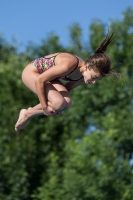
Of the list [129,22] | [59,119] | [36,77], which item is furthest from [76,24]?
[36,77]

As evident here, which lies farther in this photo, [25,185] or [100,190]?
[25,185]

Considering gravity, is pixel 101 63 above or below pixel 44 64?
below

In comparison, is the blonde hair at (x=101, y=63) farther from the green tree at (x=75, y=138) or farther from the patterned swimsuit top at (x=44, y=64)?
the green tree at (x=75, y=138)

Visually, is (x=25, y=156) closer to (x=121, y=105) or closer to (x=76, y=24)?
(x=121, y=105)

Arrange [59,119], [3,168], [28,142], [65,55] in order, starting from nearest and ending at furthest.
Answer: [65,55]
[3,168]
[28,142]
[59,119]

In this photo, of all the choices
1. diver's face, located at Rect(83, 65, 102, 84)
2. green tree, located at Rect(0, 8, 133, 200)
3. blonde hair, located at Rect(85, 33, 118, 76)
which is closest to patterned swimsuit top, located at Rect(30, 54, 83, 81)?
diver's face, located at Rect(83, 65, 102, 84)

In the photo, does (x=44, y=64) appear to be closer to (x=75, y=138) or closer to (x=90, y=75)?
(x=90, y=75)

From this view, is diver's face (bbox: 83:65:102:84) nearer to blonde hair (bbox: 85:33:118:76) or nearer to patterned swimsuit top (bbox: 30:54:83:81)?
blonde hair (bbox: 85:33:118:76)

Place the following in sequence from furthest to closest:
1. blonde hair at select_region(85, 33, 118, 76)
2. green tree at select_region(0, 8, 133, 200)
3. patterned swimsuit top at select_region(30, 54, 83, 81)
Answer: green tree at select_region(0, 8, 133, 200)
patterned swimsuit top at select_region(30, 54, 83, 81)
blonde hair at select_region(85, 33, 118, 76)

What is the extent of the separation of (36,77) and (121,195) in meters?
12.4

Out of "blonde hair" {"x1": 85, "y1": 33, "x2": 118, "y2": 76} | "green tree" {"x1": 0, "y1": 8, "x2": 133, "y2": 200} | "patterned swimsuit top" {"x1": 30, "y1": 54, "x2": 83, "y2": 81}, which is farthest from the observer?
"green tree" {"x1": 0, "y1": 8, "x2": 133, "y2": 200}

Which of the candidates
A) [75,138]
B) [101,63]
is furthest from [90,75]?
[75,138]

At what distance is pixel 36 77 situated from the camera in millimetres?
7520

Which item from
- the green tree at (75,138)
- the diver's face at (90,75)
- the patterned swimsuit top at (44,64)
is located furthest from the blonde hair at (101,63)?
the green tree at (75,138)
